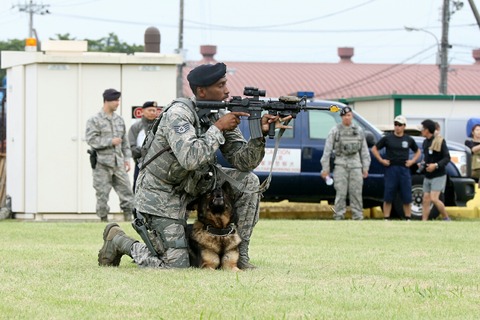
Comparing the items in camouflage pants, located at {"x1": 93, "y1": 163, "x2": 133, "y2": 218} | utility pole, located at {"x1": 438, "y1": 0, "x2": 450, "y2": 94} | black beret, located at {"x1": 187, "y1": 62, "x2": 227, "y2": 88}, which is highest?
utility pole, located at {"x1": 438, "y1": 0, "x2": 450, "y2": 94}

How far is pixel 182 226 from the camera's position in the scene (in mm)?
9078

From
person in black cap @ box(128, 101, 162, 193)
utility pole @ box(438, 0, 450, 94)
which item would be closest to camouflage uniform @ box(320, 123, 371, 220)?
person in black cap @ box(128, 101, 162, 193)

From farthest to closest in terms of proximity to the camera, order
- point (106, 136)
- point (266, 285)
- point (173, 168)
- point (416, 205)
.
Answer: point (416, 205) < point (106, 136) < point (173, 168) < point (266, 285)

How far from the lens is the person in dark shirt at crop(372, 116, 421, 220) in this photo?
19.4m

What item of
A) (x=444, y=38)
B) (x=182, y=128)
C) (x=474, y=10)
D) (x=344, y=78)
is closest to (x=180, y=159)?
(x=182, y=128)

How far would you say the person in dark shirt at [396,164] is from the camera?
1939 cm

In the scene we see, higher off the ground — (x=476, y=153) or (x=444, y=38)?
(x=444, y=38)

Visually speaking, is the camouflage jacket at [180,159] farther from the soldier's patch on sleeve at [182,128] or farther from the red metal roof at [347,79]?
the red metal roof at [347,79]

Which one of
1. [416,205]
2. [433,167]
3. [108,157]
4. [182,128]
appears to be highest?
[182,128]

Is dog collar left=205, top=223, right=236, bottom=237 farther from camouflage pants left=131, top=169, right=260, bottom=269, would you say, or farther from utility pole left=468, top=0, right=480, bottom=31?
utility pole left=468, top=0, right=480, bottom=31

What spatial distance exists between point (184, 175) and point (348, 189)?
10682 millimetres

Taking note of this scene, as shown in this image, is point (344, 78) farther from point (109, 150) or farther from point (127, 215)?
point (109, 150)

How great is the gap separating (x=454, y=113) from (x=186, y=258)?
82.3 ft

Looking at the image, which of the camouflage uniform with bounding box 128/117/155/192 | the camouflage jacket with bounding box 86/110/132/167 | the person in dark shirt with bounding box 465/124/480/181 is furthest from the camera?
the person in dark shirt with bounding box 465/124/480/181
